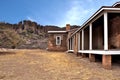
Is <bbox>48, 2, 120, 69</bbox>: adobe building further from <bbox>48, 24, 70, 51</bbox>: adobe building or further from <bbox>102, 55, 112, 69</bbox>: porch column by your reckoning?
<bbox>48, 24, 70, 51</bbox>: adobe building

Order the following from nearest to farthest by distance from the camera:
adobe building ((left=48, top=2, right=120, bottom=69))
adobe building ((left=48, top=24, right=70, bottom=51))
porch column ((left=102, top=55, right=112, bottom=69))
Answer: porch column ((left=102, top=55, right=112, bottom=69))
adobe building ((left=48, top=2, right=120, bottom=69))
adobe building ((left=48, top=24, right=70, bottom=51))

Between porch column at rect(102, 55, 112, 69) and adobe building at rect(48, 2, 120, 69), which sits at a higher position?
adobe building at rect(48, 2, 120, 69)

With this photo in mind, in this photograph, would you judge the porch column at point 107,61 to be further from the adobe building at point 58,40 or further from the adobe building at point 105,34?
the adobe building at point 58,40

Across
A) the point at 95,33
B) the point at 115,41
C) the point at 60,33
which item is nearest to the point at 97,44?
the point at 95,33

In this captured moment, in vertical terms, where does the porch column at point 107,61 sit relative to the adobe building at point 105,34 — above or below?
below

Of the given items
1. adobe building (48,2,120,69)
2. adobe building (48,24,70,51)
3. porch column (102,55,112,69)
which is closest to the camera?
porch column (102,55,112,69)

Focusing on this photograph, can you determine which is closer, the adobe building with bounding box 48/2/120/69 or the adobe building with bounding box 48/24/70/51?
the adobe building with bounding box 48/2/120/69

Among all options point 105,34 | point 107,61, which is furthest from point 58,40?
point 107,61

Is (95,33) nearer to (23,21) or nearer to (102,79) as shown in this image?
(102,79)

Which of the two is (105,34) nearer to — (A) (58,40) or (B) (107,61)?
(B) (107,61)

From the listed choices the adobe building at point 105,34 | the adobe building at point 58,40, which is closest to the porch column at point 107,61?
the adobe building at point 105,34

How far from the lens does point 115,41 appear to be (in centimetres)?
1391

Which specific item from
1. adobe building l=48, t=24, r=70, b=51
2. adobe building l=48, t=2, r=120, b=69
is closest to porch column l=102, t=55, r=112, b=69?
adobe building l=48, t=2, r=120, b=69

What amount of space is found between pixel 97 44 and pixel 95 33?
1.22 metres
